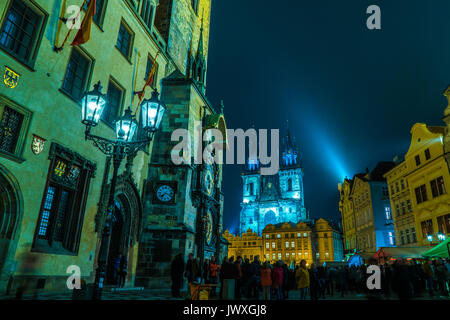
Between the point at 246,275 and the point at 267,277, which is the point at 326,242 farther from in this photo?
the point at 267,277

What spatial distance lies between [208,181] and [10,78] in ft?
41.3

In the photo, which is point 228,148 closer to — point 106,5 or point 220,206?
point 220,206

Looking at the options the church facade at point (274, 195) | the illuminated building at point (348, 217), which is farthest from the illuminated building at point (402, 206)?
the church facade at point (274, 195)

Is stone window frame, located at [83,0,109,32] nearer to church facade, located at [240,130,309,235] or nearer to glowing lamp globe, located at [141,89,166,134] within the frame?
glowing lamp globe, located at [141,89,166,134]

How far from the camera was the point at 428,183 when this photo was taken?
2648 cm

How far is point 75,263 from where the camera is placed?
37.3ft

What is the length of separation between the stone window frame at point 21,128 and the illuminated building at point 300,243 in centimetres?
7833

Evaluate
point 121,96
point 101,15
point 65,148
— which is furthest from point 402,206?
point 65,148

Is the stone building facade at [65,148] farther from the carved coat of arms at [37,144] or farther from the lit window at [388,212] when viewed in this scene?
the lit window at [388,212]

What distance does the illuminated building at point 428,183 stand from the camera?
24.3 m

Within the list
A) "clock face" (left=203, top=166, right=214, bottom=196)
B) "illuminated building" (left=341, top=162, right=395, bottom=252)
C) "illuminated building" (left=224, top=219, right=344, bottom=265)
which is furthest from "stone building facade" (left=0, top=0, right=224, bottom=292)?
"illuminated building" (left=224, top=219, right=344, bottom=265)

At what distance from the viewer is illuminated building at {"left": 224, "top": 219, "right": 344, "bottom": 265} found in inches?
3216
